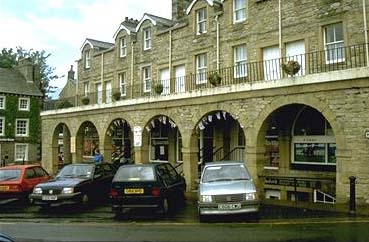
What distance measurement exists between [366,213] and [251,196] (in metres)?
3.83

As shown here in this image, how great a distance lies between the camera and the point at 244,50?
22266 millimetres

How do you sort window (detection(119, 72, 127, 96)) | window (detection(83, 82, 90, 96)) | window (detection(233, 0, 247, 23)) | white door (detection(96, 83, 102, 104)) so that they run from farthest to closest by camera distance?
window (detection(83, 82, 90, 96)), white door (detection(96, 83, 102, 104)), window (detection(119, 72, 127, 96)), window (detection(233, 0, 247, 23))

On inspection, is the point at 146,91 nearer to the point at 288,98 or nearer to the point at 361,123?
the point at 288,98

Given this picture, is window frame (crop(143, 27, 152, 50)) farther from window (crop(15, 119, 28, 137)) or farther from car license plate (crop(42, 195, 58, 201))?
window (crop(15, 119, 28, 137))

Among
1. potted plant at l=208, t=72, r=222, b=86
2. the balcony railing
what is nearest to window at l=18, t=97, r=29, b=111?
the balcony railing

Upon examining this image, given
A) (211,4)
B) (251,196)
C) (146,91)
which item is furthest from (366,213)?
(146,91)

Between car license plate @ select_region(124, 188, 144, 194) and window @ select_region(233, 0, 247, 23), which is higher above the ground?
window @ select_region(233, 0, 247, 23)

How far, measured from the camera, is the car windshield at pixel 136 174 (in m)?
14.3

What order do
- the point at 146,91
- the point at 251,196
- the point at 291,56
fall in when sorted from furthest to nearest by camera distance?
the point at 146,91 → the point at 291,56 → the point at 251,196

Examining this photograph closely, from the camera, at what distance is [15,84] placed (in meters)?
49.9

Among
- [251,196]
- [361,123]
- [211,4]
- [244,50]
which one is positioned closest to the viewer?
[251,196]

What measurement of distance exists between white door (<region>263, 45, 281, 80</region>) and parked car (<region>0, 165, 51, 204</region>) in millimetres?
11139

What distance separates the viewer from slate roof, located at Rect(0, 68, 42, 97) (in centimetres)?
4836

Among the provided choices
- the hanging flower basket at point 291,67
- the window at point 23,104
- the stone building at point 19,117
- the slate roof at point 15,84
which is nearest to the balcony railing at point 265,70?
the hanging flower basket at point 291,67
